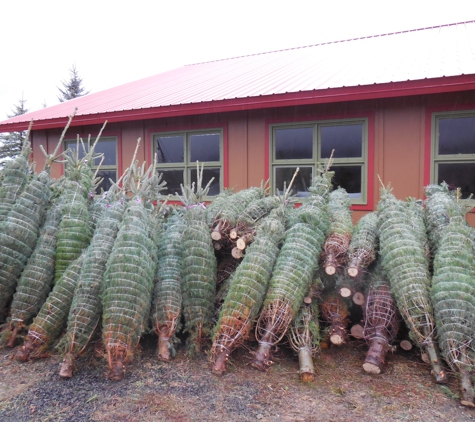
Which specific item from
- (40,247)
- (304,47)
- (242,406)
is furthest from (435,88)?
(304,47)

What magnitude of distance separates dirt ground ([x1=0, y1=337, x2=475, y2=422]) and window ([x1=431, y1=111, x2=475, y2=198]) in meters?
3.62

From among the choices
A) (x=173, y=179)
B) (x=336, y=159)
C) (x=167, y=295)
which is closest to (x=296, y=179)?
(x=336, y=159)

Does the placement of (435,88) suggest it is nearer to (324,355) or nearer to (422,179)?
(422,179)

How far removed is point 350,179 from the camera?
23.0 ft

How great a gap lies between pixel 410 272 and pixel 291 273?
1.15 metres

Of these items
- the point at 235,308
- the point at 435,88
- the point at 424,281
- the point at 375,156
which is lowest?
the point at 235,308

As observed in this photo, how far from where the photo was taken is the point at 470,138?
20.4ft

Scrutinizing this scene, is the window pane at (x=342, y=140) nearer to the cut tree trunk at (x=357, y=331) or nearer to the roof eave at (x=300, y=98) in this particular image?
the roof eave at (x=300, y=98)

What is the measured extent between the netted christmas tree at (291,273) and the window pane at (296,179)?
2866mm

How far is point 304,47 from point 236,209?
10959mm

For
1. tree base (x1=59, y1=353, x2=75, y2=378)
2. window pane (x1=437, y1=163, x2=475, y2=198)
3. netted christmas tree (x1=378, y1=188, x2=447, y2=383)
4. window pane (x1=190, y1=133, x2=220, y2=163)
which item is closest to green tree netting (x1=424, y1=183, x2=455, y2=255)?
netted christmas tree (x1=378, y1=188, x2=447, y2=383)

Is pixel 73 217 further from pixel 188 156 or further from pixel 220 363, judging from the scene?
pixel 188 156

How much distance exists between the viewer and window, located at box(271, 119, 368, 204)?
22.7 ft

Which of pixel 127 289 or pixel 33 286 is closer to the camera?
pixel 127 289
